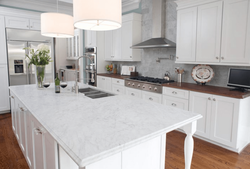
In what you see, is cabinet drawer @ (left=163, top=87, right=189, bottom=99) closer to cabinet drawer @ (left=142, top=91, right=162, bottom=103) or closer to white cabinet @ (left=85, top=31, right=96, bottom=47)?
cabinet drawer @ (left=142, top=91, right=162, bottom=103)

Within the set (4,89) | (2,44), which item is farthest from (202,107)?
(2,44)

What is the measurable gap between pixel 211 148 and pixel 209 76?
1.22m

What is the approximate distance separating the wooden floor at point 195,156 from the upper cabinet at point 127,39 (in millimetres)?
2361

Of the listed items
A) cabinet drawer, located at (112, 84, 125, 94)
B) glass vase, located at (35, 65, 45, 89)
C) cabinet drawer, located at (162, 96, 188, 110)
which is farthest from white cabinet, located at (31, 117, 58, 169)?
cabinet drawer, located at (112, 84, 125, 94)

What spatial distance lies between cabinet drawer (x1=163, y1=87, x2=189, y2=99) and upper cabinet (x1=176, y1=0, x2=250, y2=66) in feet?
1.88

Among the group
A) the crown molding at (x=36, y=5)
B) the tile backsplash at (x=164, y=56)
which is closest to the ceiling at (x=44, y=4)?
the crown molding at (x=36, y=5)

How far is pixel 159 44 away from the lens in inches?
145

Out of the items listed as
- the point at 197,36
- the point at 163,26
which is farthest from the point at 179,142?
the point at 163,26

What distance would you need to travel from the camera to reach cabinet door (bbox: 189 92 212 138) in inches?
112

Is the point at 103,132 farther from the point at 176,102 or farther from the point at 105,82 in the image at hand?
the point at 105,82

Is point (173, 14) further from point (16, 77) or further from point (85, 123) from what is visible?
point (16, 77)

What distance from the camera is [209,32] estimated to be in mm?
2986

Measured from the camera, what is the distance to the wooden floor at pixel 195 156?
94.2 inches

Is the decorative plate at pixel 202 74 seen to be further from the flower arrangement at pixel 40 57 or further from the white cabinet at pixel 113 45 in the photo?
the flower arrangement at pixel 40 57
